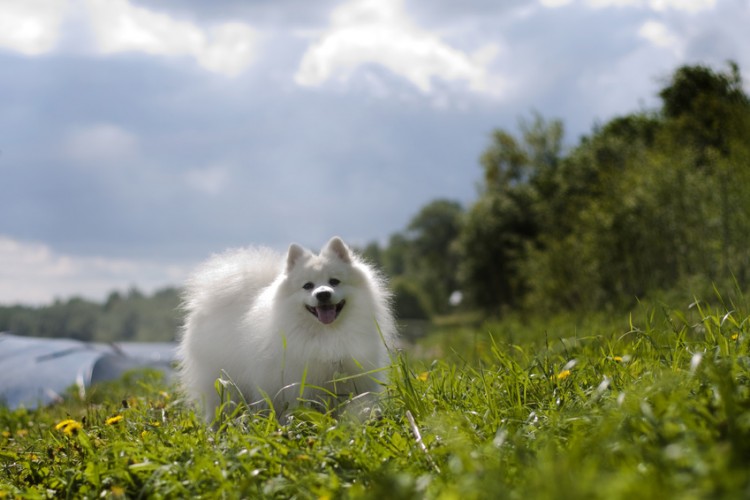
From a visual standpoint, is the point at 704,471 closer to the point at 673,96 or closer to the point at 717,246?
the point at 717,246

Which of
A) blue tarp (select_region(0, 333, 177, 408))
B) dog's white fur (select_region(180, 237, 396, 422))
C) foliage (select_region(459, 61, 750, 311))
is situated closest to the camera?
dog's white fur (select_region(180, 237, 396, 422))

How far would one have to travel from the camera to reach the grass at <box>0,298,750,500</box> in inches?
82.3

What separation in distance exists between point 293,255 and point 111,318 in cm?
10564

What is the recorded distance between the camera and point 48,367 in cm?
940

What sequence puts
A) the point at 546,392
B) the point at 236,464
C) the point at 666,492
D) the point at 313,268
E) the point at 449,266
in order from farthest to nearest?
1. the point at 449,266
2. the point at 313,268
3. the point at 546,392
4. the point at 236,464
5. the point at 666,492

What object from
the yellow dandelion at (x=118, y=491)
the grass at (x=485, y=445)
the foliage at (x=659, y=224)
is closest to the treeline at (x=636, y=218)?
the foliage at (x=659, y=224)

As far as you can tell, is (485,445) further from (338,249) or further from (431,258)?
(431,258)

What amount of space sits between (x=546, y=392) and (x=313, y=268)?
1.88m

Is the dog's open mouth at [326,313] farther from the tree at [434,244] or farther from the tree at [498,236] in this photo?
the tree at [434,244]

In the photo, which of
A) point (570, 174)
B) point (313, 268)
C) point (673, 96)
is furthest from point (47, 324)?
point (313, 268)

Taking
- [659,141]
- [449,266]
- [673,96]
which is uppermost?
[673,96]

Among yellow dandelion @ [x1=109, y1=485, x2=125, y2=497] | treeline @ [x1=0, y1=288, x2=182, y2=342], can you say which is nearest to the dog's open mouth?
yellow dandelion @ [x1=109, y1=485, x2=125, y2=497]

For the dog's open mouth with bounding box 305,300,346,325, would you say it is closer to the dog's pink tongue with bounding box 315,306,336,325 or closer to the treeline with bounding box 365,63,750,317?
the dog's pink tongue with bounding box 315,306,336,325

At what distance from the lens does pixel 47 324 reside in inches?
2452
